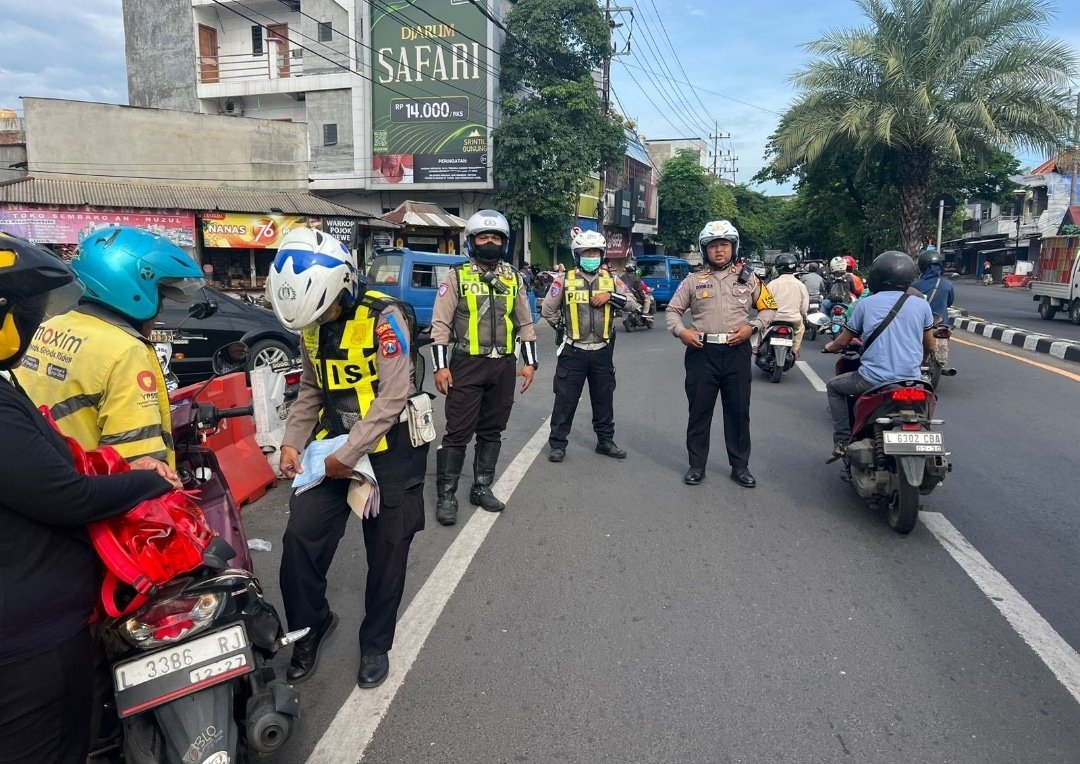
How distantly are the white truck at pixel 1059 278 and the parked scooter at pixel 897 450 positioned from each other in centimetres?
1659

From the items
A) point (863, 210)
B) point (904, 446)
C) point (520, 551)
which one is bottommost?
point (520, 551)

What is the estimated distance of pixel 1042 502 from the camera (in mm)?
5043

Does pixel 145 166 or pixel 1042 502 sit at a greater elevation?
pixel 145 166

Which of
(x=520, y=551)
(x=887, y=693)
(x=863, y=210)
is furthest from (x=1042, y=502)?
(x=863, y=210)

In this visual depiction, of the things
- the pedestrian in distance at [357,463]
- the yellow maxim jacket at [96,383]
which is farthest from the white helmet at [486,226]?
the yellow maxim jacket at [96,383]

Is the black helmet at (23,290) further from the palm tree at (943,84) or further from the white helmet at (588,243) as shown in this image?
the palm tree at (943,84)

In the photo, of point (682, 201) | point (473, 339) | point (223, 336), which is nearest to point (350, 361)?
point (473, 339)

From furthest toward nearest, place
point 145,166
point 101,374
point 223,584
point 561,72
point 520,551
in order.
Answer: point 561,72, point 145,166, point 520,551, point 101,374, point 223,584

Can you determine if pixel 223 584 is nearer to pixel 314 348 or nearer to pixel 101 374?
pixel 101 374

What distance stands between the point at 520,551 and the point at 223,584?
2.32m

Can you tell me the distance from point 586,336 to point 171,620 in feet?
14.7

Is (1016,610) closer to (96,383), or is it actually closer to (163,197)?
(96,383)

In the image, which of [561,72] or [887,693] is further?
[561,72]

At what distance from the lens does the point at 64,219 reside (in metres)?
18.5
